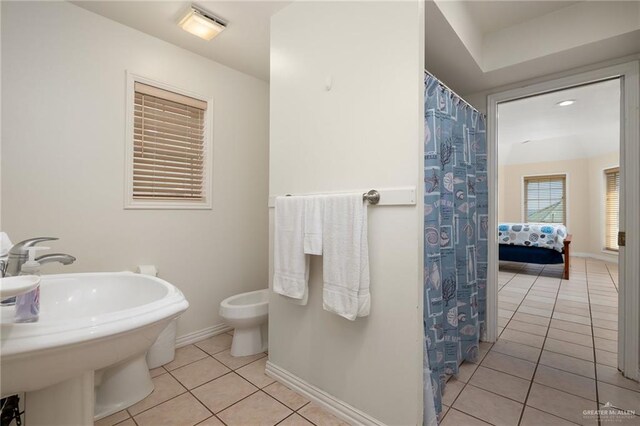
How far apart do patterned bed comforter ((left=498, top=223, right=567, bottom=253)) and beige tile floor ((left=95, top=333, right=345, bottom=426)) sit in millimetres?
4723

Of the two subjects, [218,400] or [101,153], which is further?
[101,153]

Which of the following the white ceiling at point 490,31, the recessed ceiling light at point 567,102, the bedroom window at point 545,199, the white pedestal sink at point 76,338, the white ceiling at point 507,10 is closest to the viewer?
the white pedestal sink at point 76,338

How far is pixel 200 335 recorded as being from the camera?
2.32 meters

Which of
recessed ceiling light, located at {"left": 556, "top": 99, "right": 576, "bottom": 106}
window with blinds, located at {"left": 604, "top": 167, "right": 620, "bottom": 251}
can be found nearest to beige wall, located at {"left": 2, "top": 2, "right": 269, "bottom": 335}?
recessed ceiling light, located at {"left": 556, "top": 99, "right": 576, "bottom": 106}

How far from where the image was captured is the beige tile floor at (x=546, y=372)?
4.94 feet

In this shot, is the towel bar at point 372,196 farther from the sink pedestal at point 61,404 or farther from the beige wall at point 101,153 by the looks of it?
the beige wall at point 101,153

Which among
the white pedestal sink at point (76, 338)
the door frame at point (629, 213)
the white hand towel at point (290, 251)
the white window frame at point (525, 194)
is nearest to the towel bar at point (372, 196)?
the white hand towel at point (290, 251)

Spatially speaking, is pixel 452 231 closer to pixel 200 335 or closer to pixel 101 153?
pixel 200 335

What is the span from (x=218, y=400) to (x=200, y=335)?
85 centimetres

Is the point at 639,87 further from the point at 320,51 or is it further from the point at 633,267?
the point at 320,51

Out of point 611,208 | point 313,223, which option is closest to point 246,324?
point 313,223

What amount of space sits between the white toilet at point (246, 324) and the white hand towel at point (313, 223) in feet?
2.77

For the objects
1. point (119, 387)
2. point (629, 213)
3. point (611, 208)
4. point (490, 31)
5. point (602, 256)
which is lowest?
point (119, 387)

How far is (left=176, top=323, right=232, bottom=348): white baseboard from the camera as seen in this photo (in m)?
2.21
